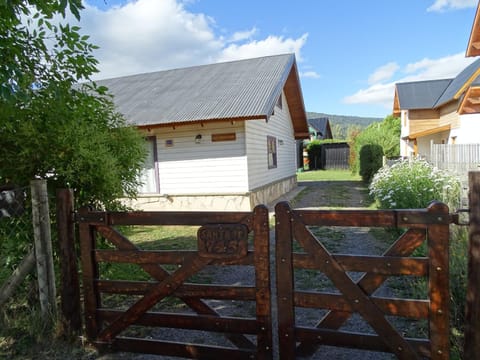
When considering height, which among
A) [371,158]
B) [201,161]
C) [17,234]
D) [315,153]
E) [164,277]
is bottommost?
[164,277]

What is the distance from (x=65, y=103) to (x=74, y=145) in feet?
1.48

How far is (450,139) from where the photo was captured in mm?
19250

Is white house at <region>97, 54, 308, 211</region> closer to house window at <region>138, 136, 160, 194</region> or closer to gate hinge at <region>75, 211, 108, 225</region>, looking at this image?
house window at <region>138, 136, 160, 194</region>

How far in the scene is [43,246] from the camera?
10.4ft

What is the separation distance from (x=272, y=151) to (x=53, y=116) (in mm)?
10621

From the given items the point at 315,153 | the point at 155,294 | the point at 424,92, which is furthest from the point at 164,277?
the point at 315,153

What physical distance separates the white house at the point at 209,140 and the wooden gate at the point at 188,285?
244 inches

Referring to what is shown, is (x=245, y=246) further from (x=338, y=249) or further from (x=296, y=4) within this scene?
(x=296, y=4)

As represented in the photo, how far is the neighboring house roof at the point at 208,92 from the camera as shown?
9.59 metres

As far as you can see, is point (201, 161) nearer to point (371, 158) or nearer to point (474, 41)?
point (474, 41)

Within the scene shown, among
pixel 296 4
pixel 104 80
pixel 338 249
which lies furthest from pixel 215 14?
pixel 338 249

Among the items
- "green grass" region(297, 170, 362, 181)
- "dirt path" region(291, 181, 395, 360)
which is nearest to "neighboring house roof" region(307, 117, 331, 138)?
"green grass" region(297, 170, 362, 181)

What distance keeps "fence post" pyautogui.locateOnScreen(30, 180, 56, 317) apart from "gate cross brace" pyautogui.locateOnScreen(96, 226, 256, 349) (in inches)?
27.4

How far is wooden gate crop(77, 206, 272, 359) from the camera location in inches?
98.0
